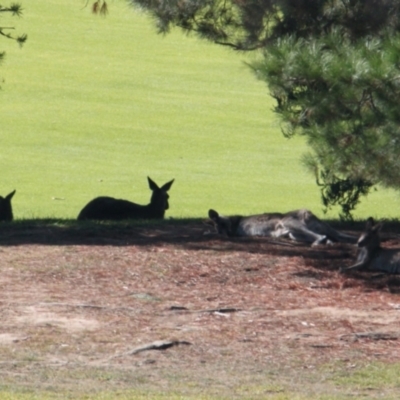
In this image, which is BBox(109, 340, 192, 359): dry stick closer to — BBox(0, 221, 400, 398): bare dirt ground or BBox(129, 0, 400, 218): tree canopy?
BBox(0, 221, 400, 398): bare dirt ground

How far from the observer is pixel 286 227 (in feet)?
45.6

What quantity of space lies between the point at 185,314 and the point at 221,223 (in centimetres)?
468

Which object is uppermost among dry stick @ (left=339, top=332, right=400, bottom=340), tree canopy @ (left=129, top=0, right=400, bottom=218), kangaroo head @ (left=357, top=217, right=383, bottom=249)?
tree canopy @ (left=129, top=0, right=400, bottom=218)

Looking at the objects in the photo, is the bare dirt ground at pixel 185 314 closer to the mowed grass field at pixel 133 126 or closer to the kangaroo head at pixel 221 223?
the kangaroo head at pixel 221 223

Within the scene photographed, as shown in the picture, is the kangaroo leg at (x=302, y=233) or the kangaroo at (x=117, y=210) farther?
the kangaroo at (x=117, y=210)

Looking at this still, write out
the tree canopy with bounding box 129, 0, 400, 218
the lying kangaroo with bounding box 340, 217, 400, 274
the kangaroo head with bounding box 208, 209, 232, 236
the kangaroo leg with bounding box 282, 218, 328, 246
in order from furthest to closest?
the kangaroo head with bounding box 208, 209, 232, 236
the kangaroo leg with bounding box 282, 218, 328, 246
the lying kangaroo with bounding box 340, 217, 400, 274
the tree canopy with bounding box 129, 0, 400, 218

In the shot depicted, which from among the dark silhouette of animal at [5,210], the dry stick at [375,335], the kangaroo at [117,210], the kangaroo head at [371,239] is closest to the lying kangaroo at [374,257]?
the kangaroo head at [371,239]

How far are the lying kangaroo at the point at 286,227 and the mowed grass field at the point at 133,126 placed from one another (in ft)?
11.0

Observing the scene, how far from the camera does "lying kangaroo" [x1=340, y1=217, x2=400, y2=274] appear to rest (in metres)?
11.6

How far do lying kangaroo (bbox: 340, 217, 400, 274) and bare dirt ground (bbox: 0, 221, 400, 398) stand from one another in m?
0.20

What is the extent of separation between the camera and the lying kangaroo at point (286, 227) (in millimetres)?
13422

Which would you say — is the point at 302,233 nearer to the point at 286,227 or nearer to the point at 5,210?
the point at 286,227

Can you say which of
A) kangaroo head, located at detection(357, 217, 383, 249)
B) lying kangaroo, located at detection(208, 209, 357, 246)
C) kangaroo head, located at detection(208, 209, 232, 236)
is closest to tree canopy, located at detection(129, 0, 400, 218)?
kangaroo head, located at detection(357, 217, 383, 249)

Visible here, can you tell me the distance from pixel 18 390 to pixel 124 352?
1.51 m
